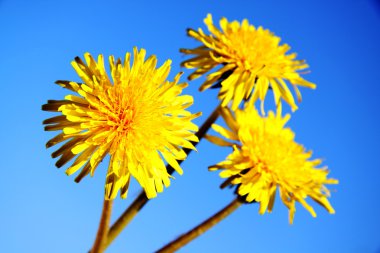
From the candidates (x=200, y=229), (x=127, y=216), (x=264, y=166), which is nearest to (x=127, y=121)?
(x=127, y=216)

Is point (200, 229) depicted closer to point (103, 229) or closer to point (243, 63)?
point (103, 229)

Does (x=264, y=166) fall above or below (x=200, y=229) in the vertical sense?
above

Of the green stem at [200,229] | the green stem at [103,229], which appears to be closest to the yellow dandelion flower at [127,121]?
the green stem at [103,229]

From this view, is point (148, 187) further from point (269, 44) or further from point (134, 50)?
point (269, 44)

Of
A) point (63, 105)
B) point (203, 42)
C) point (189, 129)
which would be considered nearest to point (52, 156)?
point (63, 105)

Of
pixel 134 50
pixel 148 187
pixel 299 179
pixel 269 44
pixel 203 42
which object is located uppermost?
pixel 269 44

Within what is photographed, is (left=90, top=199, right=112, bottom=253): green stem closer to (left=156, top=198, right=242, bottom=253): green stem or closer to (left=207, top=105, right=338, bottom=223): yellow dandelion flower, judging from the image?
(left=156, top=198, right=242, bottom=253): green stem

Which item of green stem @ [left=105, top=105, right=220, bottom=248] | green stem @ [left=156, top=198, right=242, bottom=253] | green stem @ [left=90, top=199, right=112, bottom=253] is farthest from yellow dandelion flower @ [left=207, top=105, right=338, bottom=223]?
green stem @ [left=90, top=199, right=112, bottom=253]
